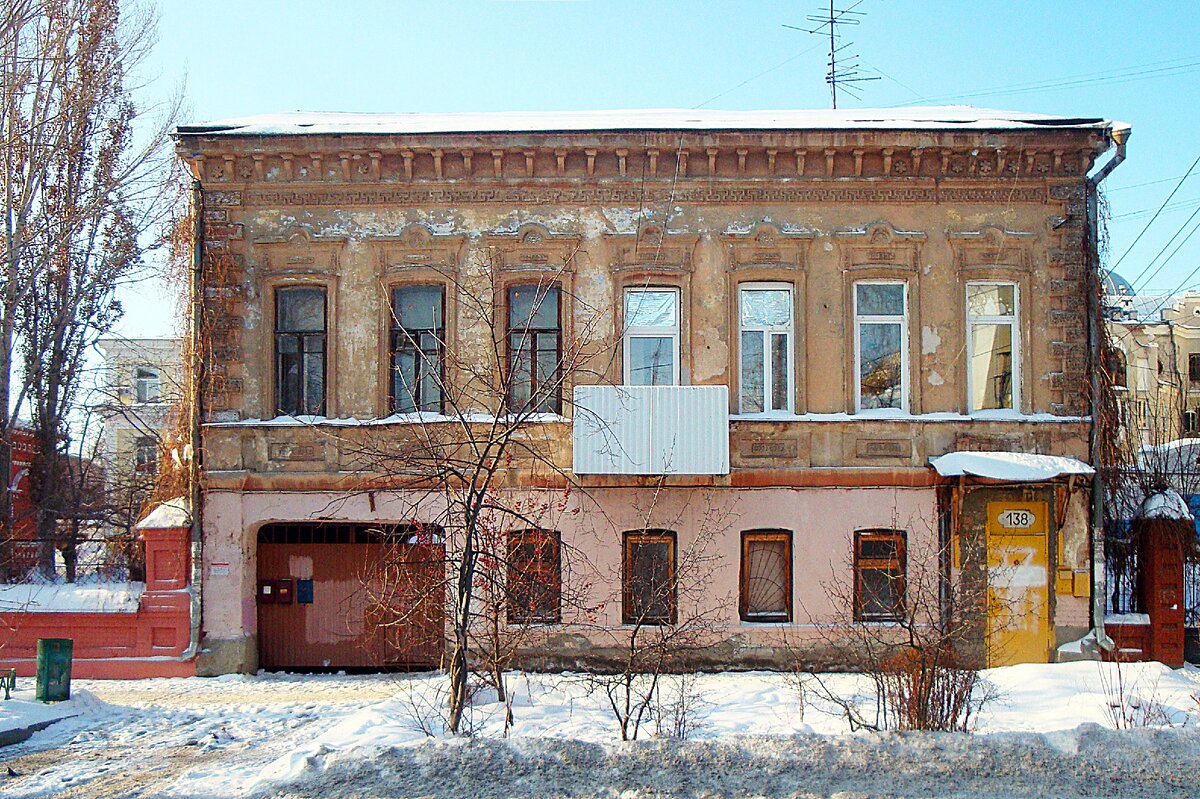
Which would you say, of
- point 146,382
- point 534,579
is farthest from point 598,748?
point 146,382

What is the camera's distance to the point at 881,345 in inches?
521

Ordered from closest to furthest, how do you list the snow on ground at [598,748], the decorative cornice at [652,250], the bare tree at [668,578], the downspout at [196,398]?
the snow on ground at [598,748] → the bare tree at [668,578] → the downspout at [196,398] → the decorative cornice at [652,250]

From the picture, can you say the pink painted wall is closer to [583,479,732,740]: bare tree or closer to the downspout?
[583,479,732,740]: bare tree

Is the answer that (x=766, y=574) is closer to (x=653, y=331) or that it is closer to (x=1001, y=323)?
(x=653, y=331)

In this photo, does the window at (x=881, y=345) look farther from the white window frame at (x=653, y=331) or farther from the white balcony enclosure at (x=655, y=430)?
the white window frame at (x=653, y=331)

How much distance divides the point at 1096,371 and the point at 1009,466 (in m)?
1.90

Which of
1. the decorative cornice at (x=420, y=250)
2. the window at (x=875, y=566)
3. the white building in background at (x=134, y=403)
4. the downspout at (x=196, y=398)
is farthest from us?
the white building in background at (x=134, y=403)

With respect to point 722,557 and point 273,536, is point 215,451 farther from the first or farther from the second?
point 722,557

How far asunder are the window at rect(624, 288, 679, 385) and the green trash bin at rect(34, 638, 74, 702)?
7.07 m

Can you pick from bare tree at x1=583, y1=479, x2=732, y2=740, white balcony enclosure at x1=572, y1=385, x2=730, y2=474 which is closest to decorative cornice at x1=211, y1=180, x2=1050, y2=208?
white balcony enclosure at x1=572, y1=385, x2=730, y2=474

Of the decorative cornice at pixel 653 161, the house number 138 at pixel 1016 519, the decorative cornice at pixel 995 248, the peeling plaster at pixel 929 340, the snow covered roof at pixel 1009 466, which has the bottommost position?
the house number 138 at pixel 1016 519

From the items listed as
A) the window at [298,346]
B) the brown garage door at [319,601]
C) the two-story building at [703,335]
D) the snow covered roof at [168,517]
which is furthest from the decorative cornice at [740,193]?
the snow covered roof at [168,517]

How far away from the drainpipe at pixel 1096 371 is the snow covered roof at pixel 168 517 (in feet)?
37.4

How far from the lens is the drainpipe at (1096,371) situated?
1267 cm
